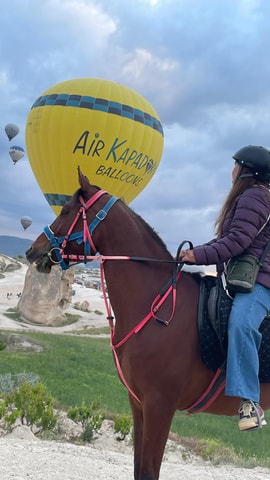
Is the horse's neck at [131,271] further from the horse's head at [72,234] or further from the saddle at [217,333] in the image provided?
the saddle at [217,333]

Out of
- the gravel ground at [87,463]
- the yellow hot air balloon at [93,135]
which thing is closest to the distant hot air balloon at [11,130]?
the yellow hot air balloon at [93,135]

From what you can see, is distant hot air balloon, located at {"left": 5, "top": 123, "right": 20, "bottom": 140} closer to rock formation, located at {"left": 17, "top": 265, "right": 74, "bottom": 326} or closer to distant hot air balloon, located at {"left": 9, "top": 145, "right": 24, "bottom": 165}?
distant hot air balloon, located at {"left": 9, "top": 145, "right": 24, "bottom": 165}

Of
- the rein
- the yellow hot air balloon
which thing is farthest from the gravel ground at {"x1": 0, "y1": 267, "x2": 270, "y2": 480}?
the yellow hot air balloon

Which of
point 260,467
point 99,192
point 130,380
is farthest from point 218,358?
point 260,467

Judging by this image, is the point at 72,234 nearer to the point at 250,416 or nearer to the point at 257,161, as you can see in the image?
the point at 257,161

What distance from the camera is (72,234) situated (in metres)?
4.18

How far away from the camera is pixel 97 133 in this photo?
82.5 feet

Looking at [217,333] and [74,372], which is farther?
[74,372]

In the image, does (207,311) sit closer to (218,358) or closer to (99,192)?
(218,358)

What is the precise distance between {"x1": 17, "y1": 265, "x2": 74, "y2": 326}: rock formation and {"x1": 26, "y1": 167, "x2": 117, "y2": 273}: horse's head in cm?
3470

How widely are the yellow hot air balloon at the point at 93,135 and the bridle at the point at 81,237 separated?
21108mm

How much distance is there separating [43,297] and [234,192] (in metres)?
35.7

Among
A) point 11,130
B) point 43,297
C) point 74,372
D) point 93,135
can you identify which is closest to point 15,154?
point 11,130

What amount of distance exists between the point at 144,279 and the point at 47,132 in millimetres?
22834
